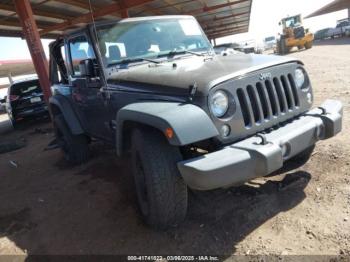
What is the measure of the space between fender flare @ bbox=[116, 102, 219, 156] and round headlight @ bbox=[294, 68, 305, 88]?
1.21 metres

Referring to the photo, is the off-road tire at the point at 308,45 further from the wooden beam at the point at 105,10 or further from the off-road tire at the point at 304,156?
the off-road tire at the point at 304,156

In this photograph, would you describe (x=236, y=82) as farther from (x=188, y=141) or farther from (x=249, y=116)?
(x=188, y=141)

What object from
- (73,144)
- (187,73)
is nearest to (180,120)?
(187,73)

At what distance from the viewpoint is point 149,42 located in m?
3.88

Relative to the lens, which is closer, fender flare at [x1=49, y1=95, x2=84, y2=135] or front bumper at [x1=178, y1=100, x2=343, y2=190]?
front bumper at [x1=178, y1=100, x2=343, y2=190]

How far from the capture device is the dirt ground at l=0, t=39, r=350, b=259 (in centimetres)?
265

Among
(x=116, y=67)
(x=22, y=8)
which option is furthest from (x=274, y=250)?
(x=22, y=8)

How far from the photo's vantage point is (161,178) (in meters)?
2.65

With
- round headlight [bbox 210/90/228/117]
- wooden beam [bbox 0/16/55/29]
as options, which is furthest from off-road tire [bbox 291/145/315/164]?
wooden beam [bbox 0/16/55/29]

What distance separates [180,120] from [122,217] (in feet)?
4.84

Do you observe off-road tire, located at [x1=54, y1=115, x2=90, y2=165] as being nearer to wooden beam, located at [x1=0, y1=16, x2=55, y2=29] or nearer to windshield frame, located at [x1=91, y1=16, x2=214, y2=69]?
windshield frame, located at [x1=91, y1=16, x2=214, y2=69]

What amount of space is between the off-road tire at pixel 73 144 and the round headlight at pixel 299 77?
11.6 ft

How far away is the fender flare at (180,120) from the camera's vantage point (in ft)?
7.80

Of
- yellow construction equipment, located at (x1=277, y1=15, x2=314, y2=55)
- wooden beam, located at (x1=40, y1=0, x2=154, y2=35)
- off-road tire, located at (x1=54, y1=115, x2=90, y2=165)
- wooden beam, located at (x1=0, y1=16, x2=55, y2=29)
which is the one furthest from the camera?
yellow construction equipment, located at (x1=277, y1=15, x2=314, y2=55)
